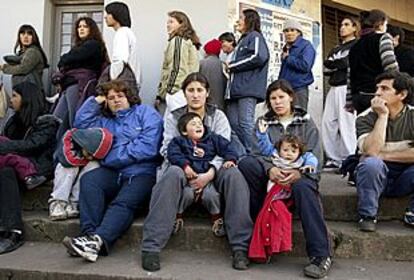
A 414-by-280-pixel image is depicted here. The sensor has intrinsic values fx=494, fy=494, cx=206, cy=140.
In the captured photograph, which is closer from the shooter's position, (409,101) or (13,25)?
(409,101)

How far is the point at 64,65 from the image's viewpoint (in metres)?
5.24

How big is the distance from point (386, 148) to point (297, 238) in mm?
923

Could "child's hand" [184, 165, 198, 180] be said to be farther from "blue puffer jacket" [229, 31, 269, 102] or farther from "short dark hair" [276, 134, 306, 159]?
"blue puffer jacket" [229, 31, 269, 102]

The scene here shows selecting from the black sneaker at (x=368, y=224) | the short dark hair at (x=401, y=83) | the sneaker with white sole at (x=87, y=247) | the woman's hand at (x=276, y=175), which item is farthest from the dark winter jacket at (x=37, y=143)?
the short dark hair at (x=401, y=83)

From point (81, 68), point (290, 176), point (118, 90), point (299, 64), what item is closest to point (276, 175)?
point (290, 176)

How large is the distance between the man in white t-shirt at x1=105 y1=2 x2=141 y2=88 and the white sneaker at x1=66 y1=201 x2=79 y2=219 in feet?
4.49

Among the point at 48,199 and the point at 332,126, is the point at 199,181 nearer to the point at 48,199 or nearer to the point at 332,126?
the point at 48,199

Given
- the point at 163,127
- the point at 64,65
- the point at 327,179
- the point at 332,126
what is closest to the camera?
the point at 163,127

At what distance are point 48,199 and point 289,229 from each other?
2239mm

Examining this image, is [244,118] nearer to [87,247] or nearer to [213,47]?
[213,47]

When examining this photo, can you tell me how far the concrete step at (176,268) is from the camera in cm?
313

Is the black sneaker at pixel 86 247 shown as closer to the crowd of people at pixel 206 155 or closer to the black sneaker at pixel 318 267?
the crowd of people at pixel 206 155

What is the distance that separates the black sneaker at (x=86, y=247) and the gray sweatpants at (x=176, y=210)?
0.33 meters

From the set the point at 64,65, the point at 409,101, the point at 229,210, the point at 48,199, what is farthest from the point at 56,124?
the point at 409,101
